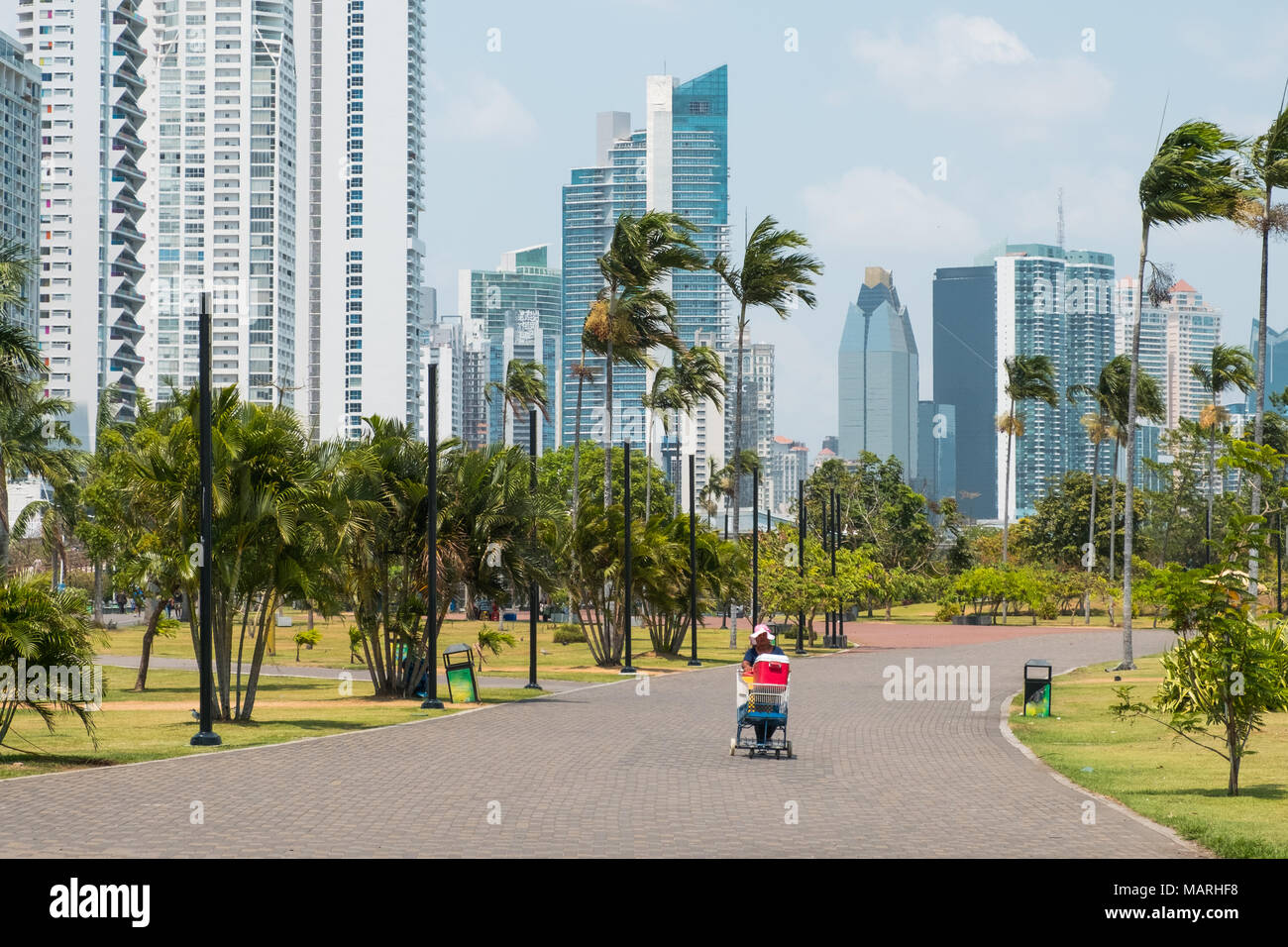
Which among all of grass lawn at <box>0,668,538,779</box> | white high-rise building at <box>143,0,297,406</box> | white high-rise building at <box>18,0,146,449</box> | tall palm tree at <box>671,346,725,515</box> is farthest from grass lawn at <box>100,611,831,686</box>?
white high-rise building at <box>143,0,297,406</box>

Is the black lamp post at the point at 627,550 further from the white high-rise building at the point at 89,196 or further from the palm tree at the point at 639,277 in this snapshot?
the white high-rise building at the point at 89,196

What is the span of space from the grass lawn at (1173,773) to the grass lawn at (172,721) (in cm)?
1001

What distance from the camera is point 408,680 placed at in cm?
2725

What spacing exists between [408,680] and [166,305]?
6828 inches

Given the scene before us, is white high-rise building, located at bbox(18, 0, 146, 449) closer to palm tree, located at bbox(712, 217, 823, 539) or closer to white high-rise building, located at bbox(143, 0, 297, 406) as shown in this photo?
white high-rise building, located at bbox(143, 0, 297, 406)

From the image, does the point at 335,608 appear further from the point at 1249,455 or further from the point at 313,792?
the point at 1249,455

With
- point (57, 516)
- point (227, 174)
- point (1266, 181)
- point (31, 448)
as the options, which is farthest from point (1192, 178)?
point (227, 174)

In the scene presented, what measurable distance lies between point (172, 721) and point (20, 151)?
139111 mm

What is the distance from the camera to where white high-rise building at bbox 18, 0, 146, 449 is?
144125mm

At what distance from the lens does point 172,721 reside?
2156 centimetres

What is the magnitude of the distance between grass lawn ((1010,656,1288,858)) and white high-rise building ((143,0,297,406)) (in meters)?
166

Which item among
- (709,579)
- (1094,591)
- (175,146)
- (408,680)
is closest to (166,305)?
(175,146)

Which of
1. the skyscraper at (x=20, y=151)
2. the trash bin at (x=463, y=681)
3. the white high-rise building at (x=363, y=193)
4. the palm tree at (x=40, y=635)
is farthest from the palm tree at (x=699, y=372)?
the white high-rise building at (x=363, y=193)

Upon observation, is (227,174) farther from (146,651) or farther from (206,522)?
(206,522)
